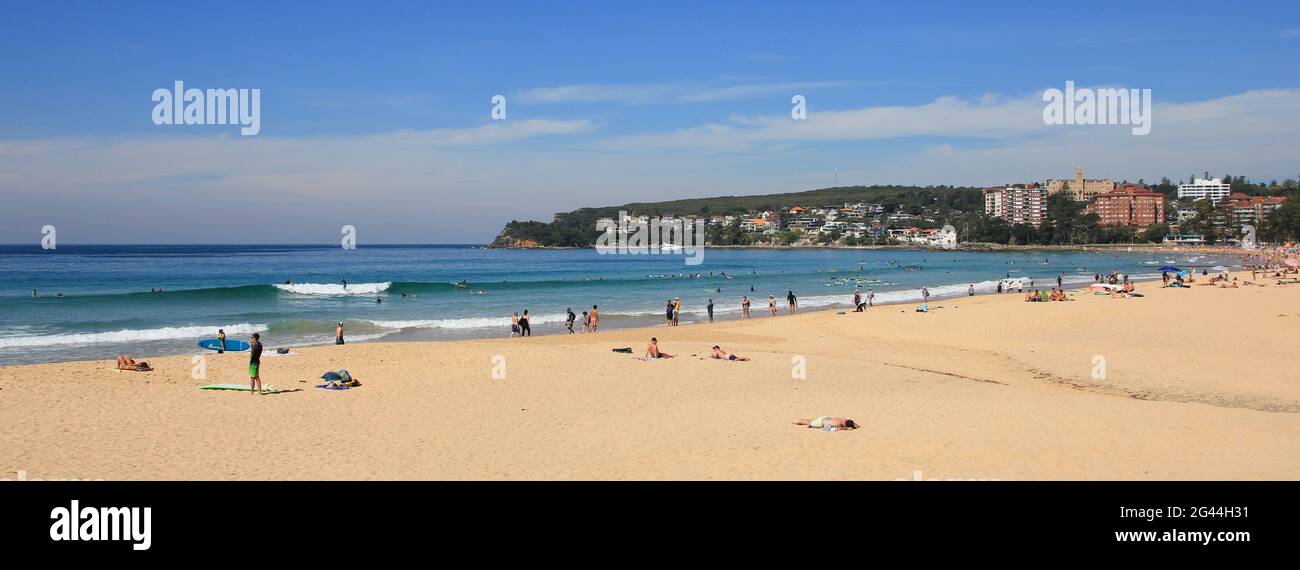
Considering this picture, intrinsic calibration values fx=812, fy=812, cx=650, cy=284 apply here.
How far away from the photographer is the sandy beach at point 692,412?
9.37 metres

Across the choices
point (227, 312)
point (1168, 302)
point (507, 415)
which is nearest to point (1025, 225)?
point (1168, 302)

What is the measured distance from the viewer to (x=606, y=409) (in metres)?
13.2

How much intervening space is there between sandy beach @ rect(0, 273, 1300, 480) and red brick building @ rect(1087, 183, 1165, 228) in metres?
187

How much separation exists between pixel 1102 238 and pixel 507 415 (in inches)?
6891

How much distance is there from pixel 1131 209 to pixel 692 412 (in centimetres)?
20731

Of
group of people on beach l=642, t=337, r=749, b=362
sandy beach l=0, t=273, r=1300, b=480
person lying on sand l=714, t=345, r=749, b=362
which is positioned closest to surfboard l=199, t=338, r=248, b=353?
sandy beach l=0, t=273, r=1300, b=480

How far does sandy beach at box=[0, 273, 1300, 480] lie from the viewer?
369 inches

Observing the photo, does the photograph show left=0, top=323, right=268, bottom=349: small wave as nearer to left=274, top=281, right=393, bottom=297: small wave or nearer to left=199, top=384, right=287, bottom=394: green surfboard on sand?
left=199, top=384, right=287, bottom=394: green surfboard on sand

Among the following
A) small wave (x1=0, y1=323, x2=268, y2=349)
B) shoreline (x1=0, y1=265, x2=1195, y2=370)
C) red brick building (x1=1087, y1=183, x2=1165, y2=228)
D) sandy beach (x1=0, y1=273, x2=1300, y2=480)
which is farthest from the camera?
red brick building (x1=1087, y1=183, x2=1165, y2=228)

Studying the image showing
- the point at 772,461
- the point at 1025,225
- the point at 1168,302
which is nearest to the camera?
the point at 772,461

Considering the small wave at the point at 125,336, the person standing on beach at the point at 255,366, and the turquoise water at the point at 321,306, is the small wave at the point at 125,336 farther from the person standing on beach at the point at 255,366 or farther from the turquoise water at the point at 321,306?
the person standing on beach at the point at 255,366

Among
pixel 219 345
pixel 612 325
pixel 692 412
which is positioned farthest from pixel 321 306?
pixel 692 412

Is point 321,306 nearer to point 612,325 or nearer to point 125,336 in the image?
point 125,336
